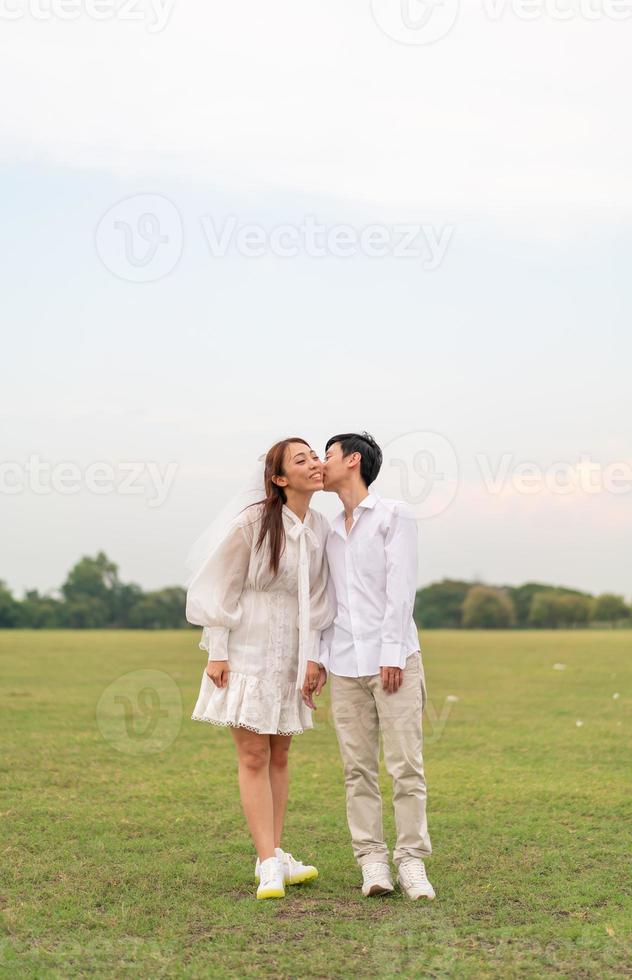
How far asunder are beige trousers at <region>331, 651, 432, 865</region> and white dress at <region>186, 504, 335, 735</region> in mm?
243

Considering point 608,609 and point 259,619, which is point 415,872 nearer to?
point 259,619

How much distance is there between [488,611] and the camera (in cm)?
4619

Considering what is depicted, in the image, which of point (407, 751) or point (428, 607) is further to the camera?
point (428, 607)

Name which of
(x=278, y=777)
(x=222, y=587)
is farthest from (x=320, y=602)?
(x=278, y=777)

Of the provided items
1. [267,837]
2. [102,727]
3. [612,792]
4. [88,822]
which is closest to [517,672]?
[102,727]

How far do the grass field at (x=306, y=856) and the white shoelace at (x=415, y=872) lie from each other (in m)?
0.12

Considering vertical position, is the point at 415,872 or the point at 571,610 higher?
the point at 571,610

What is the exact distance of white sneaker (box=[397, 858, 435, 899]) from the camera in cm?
538

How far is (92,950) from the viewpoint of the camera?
4742 millimetres

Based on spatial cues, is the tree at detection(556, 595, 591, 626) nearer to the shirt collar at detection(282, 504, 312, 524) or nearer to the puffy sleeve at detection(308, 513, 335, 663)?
the puffy sleeve at detection(308, 513, 335, 663)

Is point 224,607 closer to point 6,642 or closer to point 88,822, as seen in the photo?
point 88,822

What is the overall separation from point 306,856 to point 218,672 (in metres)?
1.52

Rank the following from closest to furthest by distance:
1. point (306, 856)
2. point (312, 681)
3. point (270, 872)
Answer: point (270, 872) < point (312, 681) < point (306, 856)

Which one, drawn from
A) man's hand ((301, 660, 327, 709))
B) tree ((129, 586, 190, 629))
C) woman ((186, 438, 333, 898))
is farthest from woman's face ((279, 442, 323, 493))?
tree ((129, 586, 190, 629))
